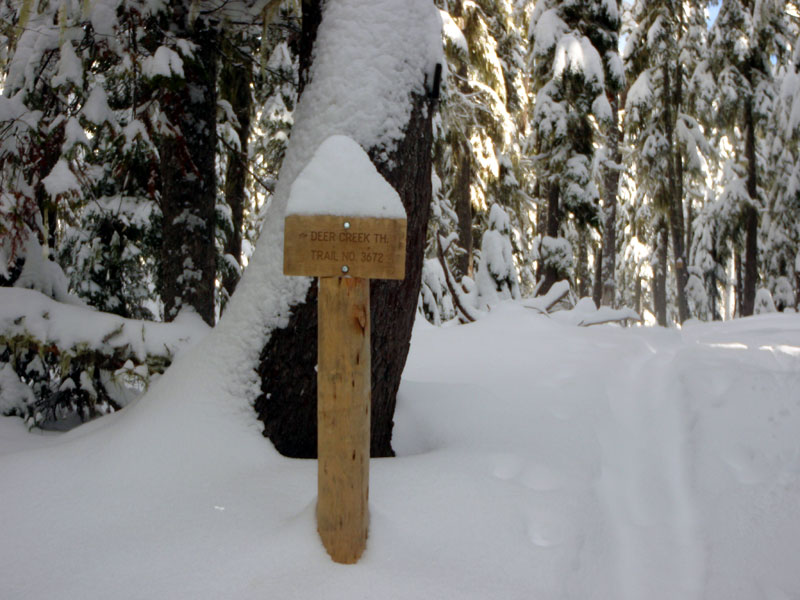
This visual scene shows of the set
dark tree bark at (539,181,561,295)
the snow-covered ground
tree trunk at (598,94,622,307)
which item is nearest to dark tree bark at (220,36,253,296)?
the snow-covered ground

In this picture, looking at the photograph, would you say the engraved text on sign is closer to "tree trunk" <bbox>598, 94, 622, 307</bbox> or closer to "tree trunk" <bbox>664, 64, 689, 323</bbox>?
"tree trunk" <bbox>598, 94, 622, 307</bbox>

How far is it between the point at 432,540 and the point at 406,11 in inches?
114

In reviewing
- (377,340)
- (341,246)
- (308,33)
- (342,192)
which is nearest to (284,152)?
(308,33)

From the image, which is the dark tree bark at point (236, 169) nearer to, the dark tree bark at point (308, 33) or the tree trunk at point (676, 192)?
the dark tree bark at point (308, 33)

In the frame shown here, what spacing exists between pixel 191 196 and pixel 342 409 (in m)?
3.17

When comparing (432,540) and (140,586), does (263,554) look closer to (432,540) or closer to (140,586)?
(140,586)

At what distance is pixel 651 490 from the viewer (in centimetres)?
390

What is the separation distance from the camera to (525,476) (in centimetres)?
362

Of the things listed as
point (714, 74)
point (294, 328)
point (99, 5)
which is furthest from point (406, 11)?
point (714, 74)

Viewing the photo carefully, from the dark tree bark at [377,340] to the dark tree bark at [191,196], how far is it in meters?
1.83

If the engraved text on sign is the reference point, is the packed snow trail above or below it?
below

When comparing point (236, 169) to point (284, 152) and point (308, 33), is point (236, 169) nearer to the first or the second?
point (284, 152)

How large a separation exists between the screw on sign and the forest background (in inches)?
61.7

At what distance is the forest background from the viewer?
449cm
